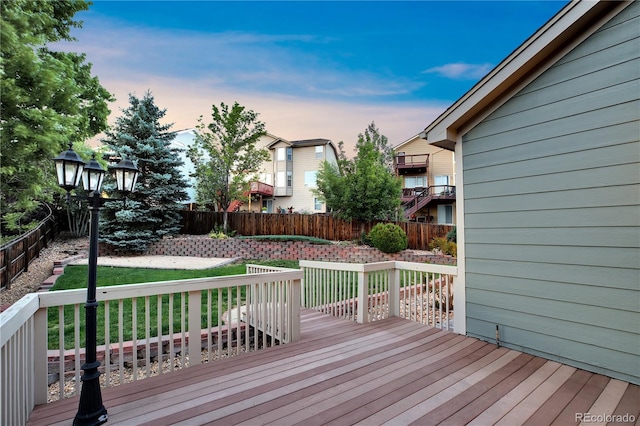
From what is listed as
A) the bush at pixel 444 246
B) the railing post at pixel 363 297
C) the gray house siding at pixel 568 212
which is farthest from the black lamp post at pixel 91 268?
the bush at pixel 444 246

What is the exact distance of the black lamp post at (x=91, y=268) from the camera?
197 cm

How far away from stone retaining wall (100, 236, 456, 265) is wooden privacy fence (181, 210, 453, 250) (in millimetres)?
1374

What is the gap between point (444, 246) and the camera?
10.5m

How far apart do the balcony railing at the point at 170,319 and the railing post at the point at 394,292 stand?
0.01 metres

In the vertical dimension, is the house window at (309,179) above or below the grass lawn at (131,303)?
above

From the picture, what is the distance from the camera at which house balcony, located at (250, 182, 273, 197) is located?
65.8 ft

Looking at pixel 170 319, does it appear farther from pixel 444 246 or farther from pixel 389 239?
pixel 444 246

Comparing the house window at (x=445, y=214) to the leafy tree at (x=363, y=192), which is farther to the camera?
the house window at (x=445, y=214)

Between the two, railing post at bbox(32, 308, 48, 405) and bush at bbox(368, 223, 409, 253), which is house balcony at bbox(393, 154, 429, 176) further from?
railing post at bbox(32, 308, 48, 405)

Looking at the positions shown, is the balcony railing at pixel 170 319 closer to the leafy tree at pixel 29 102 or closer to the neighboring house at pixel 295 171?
the leafy tree at pixel 29 102

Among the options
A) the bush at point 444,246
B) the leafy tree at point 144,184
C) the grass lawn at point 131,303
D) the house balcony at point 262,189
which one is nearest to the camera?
the grass lawn at point 131,303

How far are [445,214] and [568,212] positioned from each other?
16.8 m

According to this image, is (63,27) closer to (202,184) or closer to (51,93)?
(51,93)

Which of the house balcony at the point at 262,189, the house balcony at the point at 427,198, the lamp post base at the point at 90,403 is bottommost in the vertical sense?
the lamp post base at the point at 90,403
